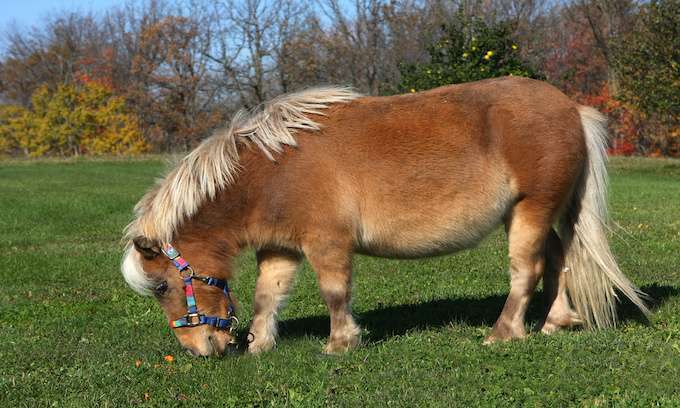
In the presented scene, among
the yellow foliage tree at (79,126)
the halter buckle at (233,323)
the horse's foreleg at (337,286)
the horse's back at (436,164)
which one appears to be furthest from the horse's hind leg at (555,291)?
the yellow foliage tree at (79,126)

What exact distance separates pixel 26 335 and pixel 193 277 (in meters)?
2.07

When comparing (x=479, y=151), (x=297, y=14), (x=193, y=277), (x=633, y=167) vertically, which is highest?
(x=297, y=14)

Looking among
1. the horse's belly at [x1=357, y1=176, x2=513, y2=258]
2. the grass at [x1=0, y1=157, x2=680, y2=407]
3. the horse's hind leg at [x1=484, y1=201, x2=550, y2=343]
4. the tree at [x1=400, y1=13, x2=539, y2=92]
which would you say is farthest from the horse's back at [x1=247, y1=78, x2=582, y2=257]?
the tree at [x1=400, y1=13, x2=539, y2=92]

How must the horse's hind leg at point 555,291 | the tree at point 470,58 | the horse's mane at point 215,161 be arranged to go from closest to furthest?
the horse's mane at point 215,161
the horse's hind leg at point 555,291
the tree at point 470,58

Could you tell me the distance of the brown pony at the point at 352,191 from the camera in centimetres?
540

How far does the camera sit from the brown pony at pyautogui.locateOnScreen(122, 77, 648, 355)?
17.7 ft

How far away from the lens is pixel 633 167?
28.2 metres

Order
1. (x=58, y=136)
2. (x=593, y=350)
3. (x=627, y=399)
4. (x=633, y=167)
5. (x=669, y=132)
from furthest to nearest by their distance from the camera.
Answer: (x=58, y=136) < (x=669, y=132) < (x=633, y=167) < (x=593, y=350) < (x=627, y=399)

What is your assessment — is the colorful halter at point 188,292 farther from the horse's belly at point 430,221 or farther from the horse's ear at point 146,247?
the horse's belly at point 430,221

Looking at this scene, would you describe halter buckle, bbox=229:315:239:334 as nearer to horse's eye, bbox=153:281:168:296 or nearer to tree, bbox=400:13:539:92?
horse's eye, bbox=153:281:168:296

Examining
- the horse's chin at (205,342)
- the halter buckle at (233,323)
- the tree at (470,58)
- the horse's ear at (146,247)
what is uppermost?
the tree at (470,58)

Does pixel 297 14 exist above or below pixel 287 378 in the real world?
above

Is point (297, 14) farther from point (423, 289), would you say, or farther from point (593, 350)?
point (593, 350)

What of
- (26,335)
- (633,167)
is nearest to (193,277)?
(26,335)
